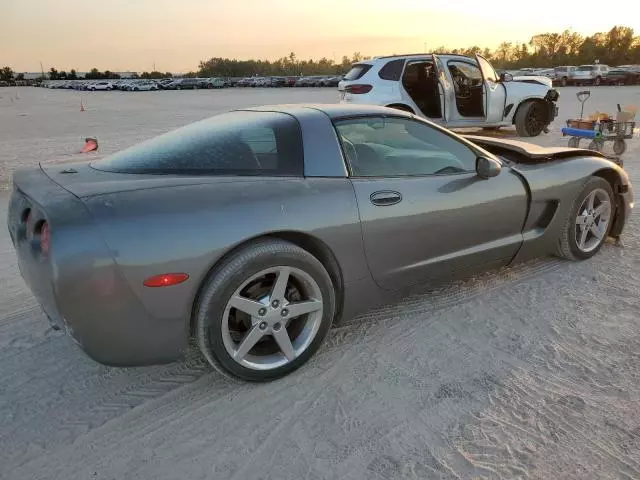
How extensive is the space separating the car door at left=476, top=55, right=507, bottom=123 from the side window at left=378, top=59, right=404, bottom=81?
1.76m

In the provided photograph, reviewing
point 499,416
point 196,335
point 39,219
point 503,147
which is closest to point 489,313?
point 499,416

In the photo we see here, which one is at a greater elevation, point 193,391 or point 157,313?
point 157,313

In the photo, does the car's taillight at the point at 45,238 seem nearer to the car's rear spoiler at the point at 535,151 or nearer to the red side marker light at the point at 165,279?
the red side marker light at the point at 165,279

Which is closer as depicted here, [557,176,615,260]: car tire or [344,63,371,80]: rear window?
[557,176,615,260]: car tire

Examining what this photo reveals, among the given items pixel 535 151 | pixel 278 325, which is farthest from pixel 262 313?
pixel 535 151

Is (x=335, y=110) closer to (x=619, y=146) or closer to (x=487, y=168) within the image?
(x=487, y=168)

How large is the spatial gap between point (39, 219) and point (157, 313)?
26.2 inches

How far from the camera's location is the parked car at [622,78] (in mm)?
38281

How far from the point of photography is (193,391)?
2541 mm

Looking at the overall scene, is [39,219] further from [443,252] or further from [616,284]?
[616,284]

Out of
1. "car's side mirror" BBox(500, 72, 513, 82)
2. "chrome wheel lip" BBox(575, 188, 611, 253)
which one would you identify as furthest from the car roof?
"car's side mirror" BBox(500, 72, 513, 82)

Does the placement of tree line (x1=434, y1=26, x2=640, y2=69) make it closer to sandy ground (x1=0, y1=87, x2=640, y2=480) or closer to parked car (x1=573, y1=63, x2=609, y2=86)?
parked car (x1=573, y1=63, x2=609, y2=86)

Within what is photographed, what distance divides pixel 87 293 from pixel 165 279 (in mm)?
313

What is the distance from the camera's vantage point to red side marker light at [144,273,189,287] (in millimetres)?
2158
